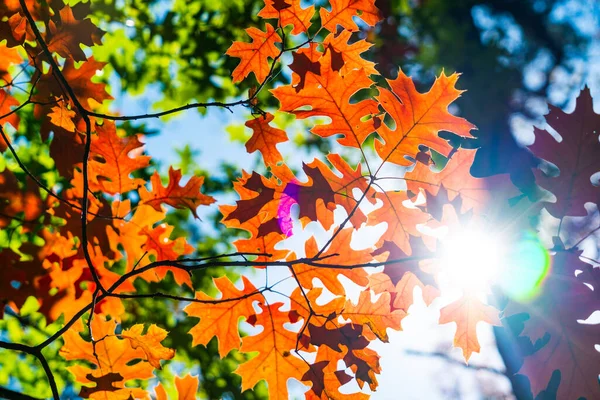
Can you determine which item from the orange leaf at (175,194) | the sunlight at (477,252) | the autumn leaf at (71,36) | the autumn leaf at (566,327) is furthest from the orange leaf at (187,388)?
the autumn leaf at (71,36)

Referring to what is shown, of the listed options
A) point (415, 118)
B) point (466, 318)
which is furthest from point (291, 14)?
point (466, 318)

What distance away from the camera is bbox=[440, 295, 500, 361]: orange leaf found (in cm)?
166

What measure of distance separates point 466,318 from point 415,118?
2.43ft

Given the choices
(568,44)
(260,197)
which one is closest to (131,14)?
(260,197)

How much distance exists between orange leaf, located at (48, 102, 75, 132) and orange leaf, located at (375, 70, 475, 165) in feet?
3.90

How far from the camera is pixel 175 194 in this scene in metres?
2.23

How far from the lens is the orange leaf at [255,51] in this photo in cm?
180

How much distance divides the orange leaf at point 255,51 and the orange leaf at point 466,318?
3.76 feet

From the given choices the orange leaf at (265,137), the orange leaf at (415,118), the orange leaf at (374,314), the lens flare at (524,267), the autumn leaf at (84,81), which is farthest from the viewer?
the autumn leaf at (84,81)

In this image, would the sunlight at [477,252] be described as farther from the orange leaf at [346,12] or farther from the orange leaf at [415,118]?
the orange leaf at [346,12]

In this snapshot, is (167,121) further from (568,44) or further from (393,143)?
(568,44)

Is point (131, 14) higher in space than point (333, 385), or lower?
higher

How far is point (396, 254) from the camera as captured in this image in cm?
158

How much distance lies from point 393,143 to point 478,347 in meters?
0.79
